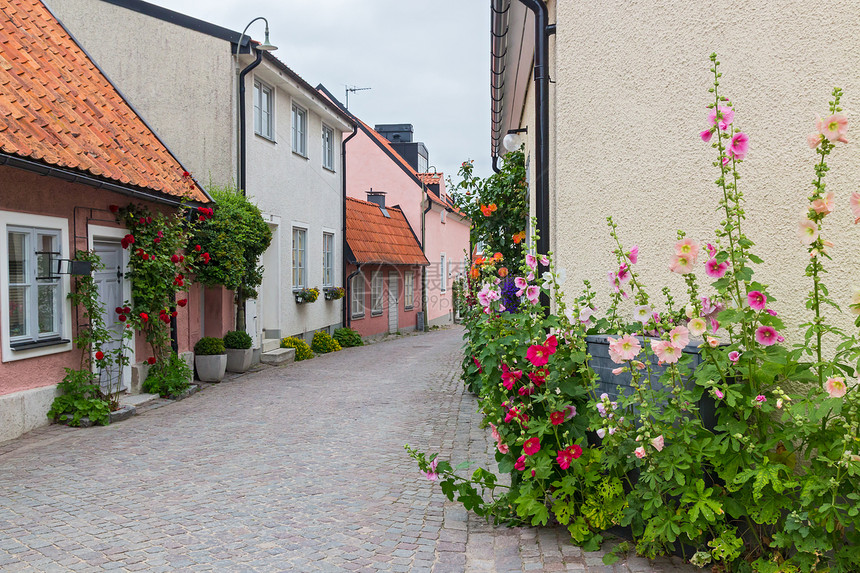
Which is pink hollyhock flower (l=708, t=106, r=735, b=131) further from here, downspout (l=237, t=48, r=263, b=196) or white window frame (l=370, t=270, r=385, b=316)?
white window frame (l=370, t=270, r=385, b=316)

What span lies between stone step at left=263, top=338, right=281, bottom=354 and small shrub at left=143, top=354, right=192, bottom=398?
442cm

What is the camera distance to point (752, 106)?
12.0 feet

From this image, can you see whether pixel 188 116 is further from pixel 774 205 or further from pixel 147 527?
pixel 774 205

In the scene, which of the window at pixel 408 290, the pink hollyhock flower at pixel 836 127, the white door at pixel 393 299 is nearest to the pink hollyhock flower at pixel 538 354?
the pink hollyhock flower at pixel 836 127

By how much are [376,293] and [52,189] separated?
49.8 feet

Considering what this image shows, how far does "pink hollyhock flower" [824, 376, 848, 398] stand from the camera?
2.69 m

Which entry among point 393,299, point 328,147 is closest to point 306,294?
point 328,147

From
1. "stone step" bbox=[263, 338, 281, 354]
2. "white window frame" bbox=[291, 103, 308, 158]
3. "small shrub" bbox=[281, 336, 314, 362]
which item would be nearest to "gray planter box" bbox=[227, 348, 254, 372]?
"stone step" bbox=[263, 338, 281, 354]

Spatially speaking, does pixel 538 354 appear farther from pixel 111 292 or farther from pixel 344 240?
pixel 344 240

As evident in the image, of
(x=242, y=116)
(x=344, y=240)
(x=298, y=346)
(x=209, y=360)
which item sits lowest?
(x=298, y=346)

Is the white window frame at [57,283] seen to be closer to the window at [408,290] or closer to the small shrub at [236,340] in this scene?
the small shrub at [236,340]

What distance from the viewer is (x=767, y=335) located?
3.10m

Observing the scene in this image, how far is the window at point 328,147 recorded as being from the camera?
1796cm

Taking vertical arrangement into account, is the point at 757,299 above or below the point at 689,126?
below
